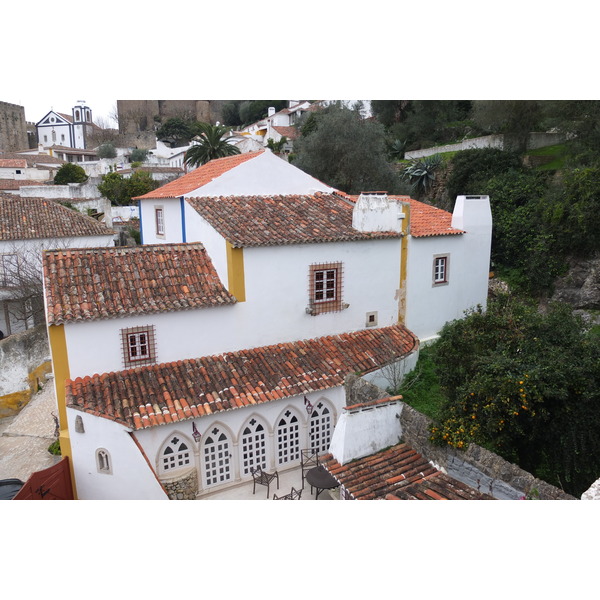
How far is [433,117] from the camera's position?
38.5m

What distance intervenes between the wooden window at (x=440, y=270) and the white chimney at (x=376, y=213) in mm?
2164

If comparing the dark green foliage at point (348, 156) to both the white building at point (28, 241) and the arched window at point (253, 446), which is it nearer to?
the white building at point (28, 241)

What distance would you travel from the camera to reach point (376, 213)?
49.5 ft

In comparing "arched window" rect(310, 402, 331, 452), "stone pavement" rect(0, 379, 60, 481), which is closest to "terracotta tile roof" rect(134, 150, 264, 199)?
"arched window" rect(310, 402, 331, 452)

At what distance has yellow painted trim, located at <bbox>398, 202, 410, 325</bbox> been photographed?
611 inches

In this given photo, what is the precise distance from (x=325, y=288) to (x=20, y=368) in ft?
41.2

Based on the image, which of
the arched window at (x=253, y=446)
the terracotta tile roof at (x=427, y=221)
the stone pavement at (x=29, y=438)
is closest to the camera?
the arched window at (x=253, y=446)

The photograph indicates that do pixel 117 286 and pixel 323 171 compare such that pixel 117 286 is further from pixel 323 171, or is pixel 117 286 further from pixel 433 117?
pixel 433 117

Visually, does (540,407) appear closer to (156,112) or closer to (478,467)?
(478,467)

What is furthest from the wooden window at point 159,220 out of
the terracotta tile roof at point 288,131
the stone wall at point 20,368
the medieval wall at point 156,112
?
the medieval wall at point 156,112

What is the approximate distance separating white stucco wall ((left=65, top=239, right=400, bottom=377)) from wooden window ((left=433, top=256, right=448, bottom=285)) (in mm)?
1752

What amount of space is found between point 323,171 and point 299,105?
40.1 metres

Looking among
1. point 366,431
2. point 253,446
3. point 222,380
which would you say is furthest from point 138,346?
point 366,431

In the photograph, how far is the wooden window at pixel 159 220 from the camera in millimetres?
18031
